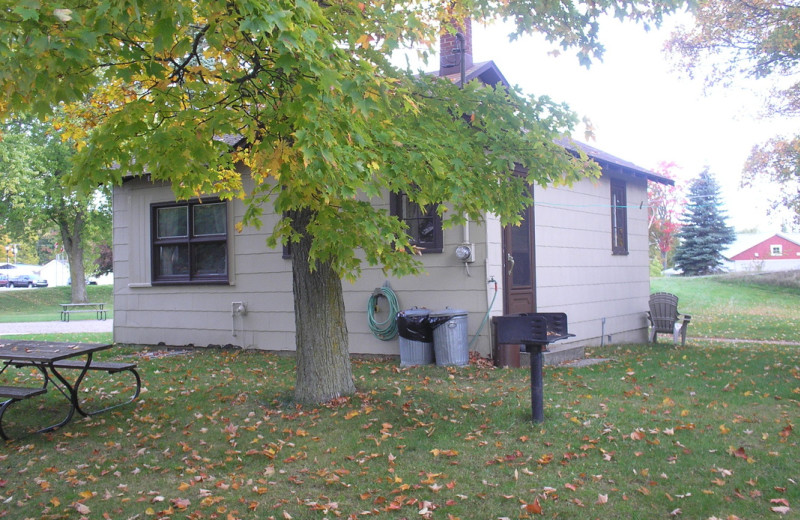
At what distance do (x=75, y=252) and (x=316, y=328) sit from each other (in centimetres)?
2886

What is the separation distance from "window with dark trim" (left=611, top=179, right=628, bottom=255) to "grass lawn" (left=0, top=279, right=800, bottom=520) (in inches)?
197

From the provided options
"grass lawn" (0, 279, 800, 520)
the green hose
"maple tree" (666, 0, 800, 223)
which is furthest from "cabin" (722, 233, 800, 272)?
"grass lawn" (0, 279, 800, 520)

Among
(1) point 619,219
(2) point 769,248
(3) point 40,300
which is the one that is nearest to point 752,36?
(1) point 619,219

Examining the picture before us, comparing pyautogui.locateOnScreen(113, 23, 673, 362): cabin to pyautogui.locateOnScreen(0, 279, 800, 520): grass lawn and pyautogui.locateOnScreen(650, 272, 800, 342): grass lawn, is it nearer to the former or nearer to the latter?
pyautogui.locateOnScreen(0, 279, 800, 520): grass lawn

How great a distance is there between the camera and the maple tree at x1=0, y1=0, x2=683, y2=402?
3908 mm

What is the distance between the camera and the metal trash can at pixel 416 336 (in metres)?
8.63

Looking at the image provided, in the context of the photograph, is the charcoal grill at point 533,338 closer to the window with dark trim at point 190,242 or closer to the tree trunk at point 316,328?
the tree trunk at point 316,328

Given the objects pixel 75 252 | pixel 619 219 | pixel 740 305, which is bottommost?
pixel 740 305

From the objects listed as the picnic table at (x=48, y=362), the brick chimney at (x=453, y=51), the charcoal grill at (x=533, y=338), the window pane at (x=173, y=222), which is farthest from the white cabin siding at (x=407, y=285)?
the picnic table at (x=48, y=362)

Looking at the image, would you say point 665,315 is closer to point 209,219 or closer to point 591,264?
point 591,264

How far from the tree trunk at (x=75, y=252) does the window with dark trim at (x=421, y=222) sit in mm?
26033

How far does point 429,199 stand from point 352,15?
1757 millimetres

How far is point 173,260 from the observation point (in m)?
11.6

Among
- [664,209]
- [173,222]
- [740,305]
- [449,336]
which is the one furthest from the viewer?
[664,209]
